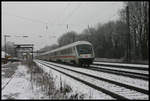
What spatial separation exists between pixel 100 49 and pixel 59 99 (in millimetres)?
58889

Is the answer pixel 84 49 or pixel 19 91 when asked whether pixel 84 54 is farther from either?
pixel 19 91

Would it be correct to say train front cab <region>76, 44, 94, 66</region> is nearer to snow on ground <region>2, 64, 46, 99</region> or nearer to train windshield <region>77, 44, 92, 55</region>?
train windshield <region>77, 44, 92, 55</region>

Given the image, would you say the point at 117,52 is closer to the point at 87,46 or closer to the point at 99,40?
the point at 99,40

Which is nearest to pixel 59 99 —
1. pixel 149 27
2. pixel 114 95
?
pixel 114 95

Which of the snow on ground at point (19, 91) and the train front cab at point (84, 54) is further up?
the train front cab at point (84, 54)

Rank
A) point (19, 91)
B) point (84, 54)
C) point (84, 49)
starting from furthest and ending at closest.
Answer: point (84, 49) → point (84, 54) → point (19, 91)

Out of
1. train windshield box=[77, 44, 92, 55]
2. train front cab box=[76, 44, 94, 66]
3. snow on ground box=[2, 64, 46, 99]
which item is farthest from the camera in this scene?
train windshield box=[77, 44, 92, 55]

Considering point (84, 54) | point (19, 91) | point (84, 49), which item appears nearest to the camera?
point (19, 91)

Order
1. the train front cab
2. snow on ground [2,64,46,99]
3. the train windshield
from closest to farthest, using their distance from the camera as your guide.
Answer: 1. snow on ground [2,64,46,99]
2. the train front cab
3. the train windshield

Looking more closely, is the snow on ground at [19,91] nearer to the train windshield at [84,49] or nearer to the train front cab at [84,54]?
the train front cab at [84,54]

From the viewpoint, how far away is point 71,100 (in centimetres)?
560

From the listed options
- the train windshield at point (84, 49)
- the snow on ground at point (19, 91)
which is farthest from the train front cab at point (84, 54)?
the snow on ground at point (19, 91)

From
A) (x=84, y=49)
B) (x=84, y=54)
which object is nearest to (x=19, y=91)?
(x=84, y=54)

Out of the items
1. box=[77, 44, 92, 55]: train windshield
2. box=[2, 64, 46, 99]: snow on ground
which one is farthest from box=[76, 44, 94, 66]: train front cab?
box=[2, 64, 46, 99]: snow on ground
